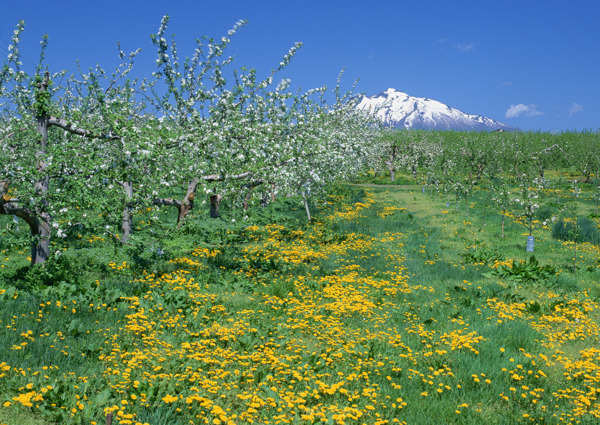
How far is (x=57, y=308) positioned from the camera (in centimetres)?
805

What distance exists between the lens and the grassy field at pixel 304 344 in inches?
219

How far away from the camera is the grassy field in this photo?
556 cm

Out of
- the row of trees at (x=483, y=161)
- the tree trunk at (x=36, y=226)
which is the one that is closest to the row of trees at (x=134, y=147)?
the tree trunk at (x=36, y=226)

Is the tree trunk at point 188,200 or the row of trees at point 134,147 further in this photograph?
the tree trunk at point 188,200

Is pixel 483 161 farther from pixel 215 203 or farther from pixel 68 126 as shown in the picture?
pixel 68 126

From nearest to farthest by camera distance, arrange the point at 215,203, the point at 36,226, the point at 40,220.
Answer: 1. the point at 40,220
2. the point at 36,226
3. the point at 215,203

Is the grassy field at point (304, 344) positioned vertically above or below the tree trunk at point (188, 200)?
below

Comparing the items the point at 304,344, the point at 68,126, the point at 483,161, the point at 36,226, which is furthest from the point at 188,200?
the point at 483,161

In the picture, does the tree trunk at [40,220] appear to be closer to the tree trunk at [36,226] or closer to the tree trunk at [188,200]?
the tree trunk at [36,226]

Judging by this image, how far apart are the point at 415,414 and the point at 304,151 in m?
9.15

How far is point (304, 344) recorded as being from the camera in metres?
7.95

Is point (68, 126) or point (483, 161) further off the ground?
point (483, 161)

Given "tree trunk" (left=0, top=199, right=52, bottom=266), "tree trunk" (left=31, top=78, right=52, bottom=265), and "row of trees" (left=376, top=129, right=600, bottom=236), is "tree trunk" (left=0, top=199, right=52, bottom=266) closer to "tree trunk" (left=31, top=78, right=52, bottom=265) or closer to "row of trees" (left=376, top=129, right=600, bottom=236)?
"tree trunk" (left=31, top=78, right=52, bottom=265)

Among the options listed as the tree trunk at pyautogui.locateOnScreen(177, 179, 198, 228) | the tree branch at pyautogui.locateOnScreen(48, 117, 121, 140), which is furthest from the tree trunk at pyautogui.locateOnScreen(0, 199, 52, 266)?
the tree trunk at pyautogui.locateOnScreen(177, 179, 198, 228)
